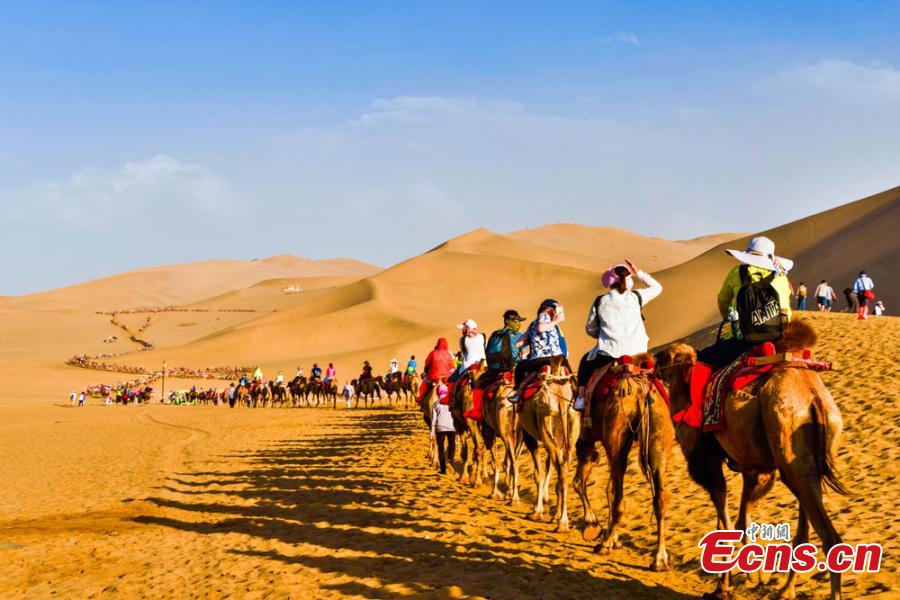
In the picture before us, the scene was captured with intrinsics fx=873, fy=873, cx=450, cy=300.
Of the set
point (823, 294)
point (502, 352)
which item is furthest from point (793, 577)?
point (823, 294)

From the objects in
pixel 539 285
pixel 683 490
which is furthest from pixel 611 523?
pixel 539 285

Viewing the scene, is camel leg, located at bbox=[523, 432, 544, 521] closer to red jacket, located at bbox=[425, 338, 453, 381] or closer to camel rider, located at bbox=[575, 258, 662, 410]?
camel rider, located at bbox=[575, 258, 662, 410]

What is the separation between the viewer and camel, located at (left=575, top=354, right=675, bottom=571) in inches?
345

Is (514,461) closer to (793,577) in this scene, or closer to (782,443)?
(793,577)

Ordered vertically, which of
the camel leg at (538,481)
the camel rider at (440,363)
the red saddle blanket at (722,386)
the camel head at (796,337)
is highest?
the camel rider at (440,363)

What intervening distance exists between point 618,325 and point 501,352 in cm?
437

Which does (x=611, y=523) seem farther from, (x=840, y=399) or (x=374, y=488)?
(x=840, y=399)

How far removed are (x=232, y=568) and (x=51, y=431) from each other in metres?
28.6

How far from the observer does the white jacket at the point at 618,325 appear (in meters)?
9.84

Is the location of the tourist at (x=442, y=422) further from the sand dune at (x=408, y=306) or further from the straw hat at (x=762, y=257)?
the sand dune at (x=408, y=306)

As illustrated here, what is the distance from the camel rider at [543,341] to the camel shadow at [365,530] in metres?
2.23

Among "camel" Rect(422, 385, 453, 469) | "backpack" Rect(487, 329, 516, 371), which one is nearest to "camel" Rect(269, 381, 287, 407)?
"camel" Rect(422, 385, 453, 469)

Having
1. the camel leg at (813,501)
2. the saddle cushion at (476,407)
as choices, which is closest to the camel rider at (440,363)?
the saddle cushion at (476,407)

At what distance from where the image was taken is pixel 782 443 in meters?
6.98
